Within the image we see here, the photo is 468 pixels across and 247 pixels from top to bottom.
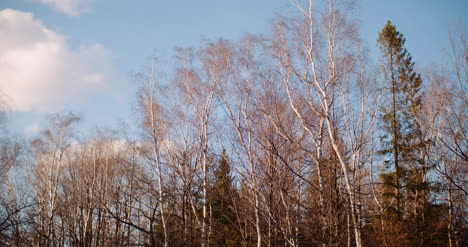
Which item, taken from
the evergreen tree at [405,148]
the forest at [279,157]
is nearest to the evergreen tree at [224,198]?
the forest at [279,157]

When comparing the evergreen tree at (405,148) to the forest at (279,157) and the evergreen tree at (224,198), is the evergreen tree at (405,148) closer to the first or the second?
the forest at (279,157)

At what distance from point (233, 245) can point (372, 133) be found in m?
7.59

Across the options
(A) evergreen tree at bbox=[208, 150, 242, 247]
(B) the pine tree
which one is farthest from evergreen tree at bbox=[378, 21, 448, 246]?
(A) evergreen tree at bbox=[208, 150, 242, 247]

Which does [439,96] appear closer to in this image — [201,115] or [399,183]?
[399,183]

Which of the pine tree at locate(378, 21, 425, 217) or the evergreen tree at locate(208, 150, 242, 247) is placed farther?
the pine tree at locate(378, 21, 425, 217)

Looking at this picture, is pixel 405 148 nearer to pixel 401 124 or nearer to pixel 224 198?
pixel 401 124

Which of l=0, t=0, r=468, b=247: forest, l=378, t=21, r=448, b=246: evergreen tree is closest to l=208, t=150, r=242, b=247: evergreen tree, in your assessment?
l=0, t=0, r=468, b=247: forest

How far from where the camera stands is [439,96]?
13344 millimetres

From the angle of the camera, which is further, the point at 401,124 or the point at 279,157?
the point at 401,124

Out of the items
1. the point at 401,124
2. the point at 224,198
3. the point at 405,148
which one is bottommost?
the point at 224,198

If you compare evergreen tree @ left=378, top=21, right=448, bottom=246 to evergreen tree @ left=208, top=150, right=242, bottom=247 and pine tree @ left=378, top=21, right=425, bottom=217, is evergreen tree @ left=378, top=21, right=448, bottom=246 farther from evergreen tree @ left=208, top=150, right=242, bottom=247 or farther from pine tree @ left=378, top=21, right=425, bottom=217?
evergreen tree @ left=208, top=150, right=242, bottom=247

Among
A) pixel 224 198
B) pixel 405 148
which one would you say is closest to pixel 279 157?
pixel 224 198

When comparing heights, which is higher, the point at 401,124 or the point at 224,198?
the point at 401,124

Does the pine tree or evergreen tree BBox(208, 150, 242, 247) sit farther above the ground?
the pine tree
